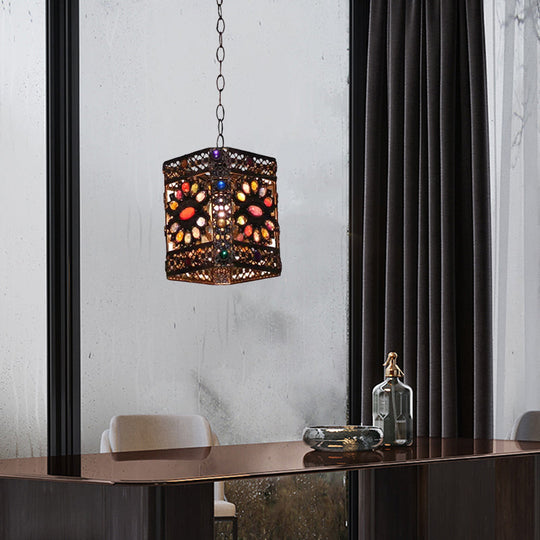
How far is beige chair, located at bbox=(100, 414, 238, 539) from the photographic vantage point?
292 cm

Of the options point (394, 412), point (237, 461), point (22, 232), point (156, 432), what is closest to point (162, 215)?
point (22, 232)

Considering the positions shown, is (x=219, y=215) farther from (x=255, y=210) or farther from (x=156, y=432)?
(x=156, y=432)

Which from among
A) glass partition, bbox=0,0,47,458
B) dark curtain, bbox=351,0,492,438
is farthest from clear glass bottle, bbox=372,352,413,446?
glass partition, bbox=0,0,47,458

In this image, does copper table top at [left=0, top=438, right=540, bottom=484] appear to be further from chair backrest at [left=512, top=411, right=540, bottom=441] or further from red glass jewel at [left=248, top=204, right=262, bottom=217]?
red glass jewel at [left=248, top=204, right=262, bottom=217]

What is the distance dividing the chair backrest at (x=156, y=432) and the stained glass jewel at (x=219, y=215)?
71 centimetres

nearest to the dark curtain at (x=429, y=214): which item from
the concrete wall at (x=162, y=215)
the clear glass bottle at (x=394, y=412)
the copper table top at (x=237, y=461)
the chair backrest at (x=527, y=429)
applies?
the concrete wall at (x=162, y=215)

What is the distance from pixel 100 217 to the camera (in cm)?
330

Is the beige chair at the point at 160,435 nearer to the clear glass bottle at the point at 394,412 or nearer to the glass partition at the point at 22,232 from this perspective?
the glass partition at the point at 22,232

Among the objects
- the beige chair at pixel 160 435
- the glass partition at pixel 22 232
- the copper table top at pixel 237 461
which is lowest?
the beige chair at pixel 160 435

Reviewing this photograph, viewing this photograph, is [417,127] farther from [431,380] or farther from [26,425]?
[26,425]

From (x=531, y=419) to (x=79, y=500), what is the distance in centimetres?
169

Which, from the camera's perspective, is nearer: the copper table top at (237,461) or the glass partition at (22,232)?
the copper table top at (237,461)

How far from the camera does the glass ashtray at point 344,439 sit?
2.34m

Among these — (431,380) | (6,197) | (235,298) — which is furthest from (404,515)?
(6,197)
